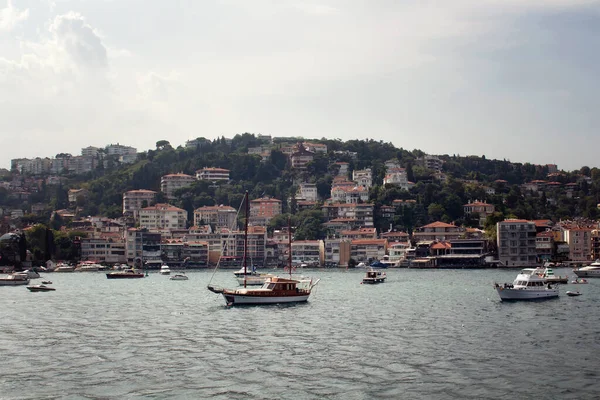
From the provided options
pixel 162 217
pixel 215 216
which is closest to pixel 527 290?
pixel 215 216

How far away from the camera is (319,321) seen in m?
42.0

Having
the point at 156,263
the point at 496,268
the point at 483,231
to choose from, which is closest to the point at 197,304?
the point at 496,268

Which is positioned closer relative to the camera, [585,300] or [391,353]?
[391,353]

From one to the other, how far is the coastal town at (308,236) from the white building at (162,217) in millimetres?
214

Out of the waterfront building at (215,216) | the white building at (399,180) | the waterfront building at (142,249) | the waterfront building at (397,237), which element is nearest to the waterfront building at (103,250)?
the waterfront building at (142,249)

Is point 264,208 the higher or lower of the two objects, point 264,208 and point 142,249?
the higher

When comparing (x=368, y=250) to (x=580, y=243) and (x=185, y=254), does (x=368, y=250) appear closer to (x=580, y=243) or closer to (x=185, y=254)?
(x=185, y=254)

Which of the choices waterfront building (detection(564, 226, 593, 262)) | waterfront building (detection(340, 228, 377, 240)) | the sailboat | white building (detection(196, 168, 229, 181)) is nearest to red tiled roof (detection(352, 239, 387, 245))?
waterfront building (detection(340, 228, 377, 240))

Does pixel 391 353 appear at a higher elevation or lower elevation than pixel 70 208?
lower

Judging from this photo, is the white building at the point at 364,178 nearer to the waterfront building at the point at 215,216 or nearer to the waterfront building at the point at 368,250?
the waterfront building at the point at 215,216

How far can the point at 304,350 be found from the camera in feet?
105

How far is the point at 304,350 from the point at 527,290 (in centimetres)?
2543

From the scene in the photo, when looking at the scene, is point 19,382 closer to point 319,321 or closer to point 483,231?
point 319,321

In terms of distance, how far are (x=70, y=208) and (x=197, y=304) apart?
139976 mm
